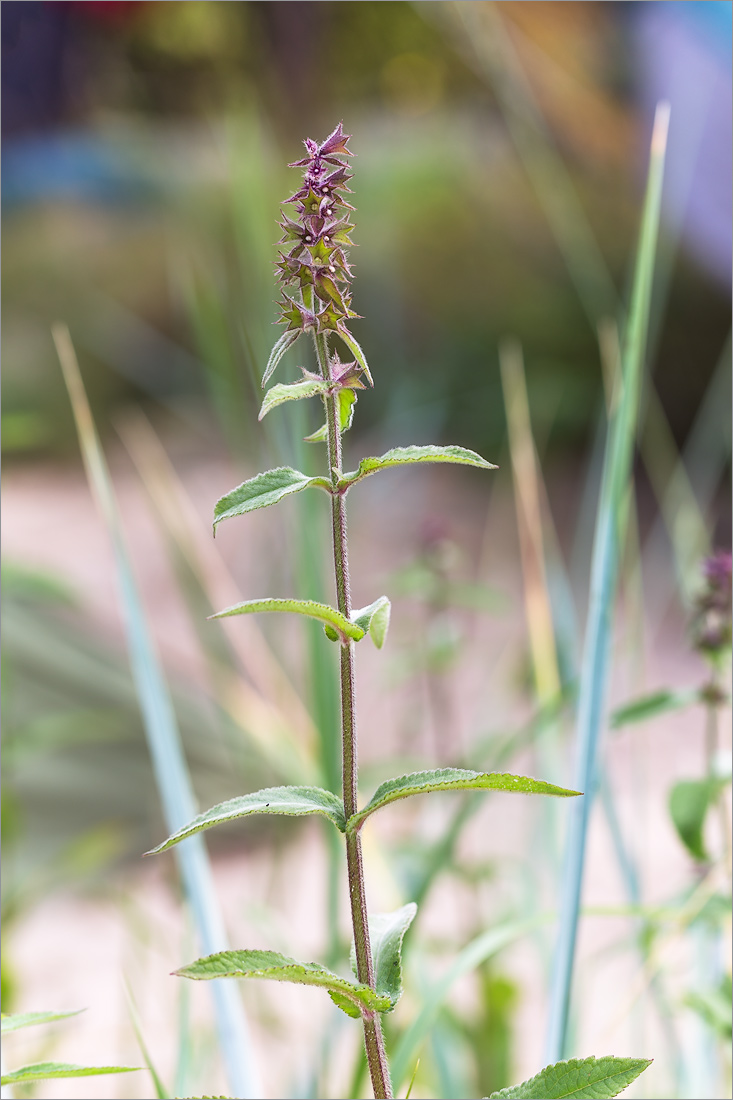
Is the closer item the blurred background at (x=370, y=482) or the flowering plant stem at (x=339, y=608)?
the flowering plant stem at (x=339, y=608)

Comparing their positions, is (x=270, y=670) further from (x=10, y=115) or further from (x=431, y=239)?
(x=10, y=115)

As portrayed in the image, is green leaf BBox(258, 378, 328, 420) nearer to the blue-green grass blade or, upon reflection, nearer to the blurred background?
the blurred background

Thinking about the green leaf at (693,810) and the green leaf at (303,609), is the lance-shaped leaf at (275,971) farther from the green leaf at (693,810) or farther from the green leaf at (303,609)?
the green leaf at (693,810)

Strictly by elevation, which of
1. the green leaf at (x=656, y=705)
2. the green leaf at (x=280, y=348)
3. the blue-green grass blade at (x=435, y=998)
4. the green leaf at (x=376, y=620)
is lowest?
the blue-green grass blade at (x=435, y=998)

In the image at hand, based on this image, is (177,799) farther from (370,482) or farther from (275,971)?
(370,482)

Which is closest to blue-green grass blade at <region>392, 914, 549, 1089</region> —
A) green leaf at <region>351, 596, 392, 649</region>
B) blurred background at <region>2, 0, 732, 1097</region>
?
blurred background at <region>2, 0, 732, 1097</region>

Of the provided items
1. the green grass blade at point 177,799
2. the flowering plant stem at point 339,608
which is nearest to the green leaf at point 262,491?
the flowering plant stem at point 339,608
